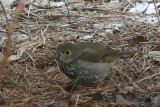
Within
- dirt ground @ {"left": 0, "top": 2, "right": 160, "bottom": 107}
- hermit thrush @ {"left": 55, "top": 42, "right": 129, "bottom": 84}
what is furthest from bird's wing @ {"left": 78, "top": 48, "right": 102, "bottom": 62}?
dirt ground @ {"left": 0, "top": 2, "right": 160, "bottom": 107}

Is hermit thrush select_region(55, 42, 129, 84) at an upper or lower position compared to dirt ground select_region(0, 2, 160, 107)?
upper

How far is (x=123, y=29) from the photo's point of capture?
4.87 m

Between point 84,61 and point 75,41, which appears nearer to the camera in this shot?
point 84,61

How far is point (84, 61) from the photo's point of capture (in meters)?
3.08

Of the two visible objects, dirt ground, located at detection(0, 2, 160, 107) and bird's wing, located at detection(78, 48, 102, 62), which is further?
bird's wing, located at detection(78, 48, 102, 62)

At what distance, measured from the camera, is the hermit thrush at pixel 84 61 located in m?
3.04

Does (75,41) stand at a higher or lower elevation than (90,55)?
lower

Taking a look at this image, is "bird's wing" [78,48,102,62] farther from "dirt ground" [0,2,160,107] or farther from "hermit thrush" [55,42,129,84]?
"dirt ground" [0,2,160,107]

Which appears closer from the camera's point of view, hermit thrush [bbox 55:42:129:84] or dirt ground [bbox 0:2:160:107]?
dirt ground [bbox 0:2:160:107]

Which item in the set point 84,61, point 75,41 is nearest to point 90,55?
point 84,61

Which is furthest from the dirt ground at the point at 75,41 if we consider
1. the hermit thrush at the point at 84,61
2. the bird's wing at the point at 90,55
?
the bird's wing at the point at 90,55

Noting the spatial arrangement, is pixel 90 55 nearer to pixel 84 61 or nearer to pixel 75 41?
pixel 84 61

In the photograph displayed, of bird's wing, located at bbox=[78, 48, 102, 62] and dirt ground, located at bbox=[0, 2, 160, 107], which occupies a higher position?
bird's wing, located at bbox=[78, 48, 102, 62]

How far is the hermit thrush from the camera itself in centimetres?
304
